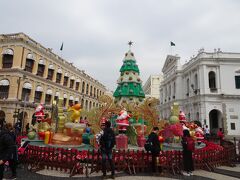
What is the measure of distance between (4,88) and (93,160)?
929 inches

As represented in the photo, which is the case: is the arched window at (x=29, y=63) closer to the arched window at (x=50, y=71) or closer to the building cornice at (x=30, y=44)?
the building cornice at (x=30, y=44)

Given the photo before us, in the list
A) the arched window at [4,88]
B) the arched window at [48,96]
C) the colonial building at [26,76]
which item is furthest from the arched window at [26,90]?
the arched window at [48,96]

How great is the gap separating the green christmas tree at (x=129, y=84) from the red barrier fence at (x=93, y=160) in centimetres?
616

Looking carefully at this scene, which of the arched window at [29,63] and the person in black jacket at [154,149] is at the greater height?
the arched window at [29,63]

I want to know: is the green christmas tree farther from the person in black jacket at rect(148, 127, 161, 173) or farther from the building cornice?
the building cornice

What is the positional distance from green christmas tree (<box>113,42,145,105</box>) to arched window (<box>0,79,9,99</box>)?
59.2 feet

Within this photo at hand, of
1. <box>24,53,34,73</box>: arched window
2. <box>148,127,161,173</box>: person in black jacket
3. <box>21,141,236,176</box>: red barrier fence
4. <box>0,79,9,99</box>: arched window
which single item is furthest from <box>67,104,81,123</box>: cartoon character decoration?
<box>24,53,34,73</box>: arched window

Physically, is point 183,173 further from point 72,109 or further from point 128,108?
point 72,109

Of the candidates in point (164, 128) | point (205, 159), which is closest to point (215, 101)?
point (164, 128)

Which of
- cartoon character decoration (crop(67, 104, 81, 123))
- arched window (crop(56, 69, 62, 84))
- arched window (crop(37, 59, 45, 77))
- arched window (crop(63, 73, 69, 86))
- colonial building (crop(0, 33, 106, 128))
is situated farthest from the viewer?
arched window (crop(63, 73, 69, 86))

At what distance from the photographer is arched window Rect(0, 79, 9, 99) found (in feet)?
84.1

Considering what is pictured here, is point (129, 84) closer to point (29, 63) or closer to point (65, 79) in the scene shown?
point (29, 63)

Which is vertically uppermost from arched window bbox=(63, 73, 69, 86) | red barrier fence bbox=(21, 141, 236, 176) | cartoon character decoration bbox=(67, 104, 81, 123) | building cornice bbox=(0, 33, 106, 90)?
building cornice bbox=(0, 33, 106, 90)

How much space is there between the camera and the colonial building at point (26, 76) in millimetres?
25469
